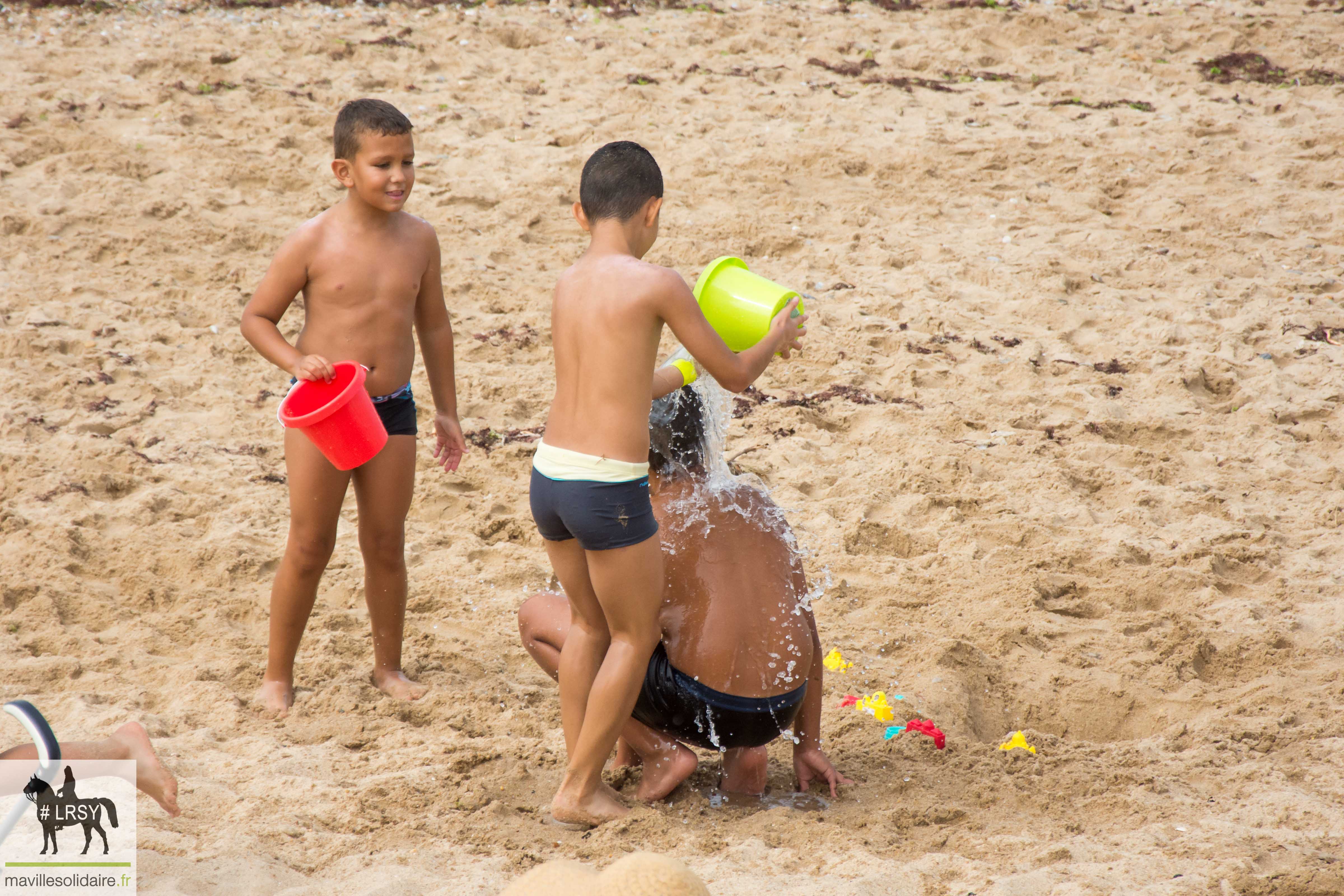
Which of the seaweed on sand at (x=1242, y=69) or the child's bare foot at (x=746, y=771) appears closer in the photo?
the child's bare foot at (x=746, y=771)

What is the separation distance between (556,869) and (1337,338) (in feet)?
16.1

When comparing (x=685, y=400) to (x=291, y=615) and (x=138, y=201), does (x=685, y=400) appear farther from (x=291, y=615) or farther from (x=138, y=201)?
(x=138, y=201)

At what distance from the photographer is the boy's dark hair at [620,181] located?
2549 millimetres

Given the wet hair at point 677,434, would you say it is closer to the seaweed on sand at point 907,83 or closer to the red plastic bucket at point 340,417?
the red plastic bucket at point 340,417

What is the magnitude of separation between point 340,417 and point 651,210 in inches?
35.8

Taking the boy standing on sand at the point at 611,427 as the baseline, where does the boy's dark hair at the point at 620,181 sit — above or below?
above

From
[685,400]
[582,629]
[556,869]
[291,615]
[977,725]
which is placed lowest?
[977,725]

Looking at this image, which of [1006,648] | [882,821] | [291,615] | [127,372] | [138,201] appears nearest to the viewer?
[882,821]

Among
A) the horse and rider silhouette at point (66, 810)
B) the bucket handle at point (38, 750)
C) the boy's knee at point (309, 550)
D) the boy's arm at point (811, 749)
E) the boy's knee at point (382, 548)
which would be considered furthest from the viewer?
the boy's knee at point (382, 548)

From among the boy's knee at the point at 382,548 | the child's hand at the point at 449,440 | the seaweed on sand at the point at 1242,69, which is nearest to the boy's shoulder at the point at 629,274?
the child's hand at the point at 449,440

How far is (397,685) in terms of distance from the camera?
3303 millimetres

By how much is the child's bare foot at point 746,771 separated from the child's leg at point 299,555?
48.6 inches

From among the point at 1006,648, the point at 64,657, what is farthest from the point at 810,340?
the point at 64,657

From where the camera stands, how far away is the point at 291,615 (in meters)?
3.19
